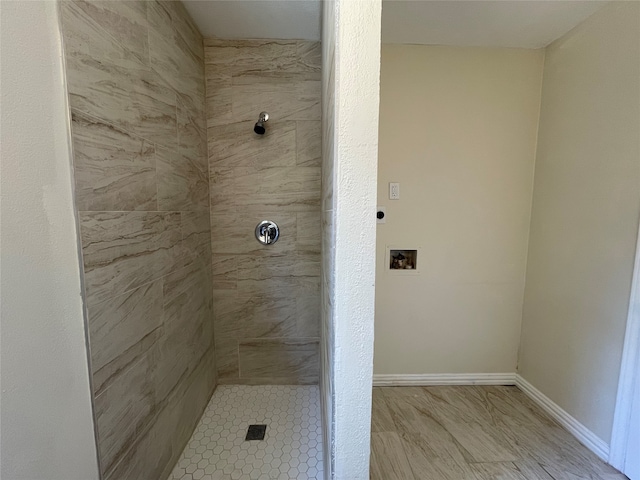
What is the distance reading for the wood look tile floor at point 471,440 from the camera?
4.42 feet

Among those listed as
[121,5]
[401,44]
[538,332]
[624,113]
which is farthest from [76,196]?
[538,332]

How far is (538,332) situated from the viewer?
72.0 inches

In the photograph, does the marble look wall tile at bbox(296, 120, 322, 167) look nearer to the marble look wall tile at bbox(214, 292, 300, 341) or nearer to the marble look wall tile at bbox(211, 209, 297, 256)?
the marble look wall tile at bbox(211, 209, 297, 256)

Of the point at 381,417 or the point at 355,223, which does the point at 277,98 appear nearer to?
the point at 355,223

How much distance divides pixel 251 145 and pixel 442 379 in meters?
2.09

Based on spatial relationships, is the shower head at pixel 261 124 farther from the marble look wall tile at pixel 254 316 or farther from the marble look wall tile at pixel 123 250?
the marble look wall tile at pixel 254 316

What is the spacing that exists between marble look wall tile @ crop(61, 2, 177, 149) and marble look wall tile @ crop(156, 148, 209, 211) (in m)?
0.10

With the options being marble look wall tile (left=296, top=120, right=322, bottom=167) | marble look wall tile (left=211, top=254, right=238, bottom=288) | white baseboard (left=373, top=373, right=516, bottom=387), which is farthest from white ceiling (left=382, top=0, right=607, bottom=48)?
white baseboard (left=373, top=373, right=516, bottom=387)

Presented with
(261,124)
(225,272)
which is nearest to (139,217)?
(225,272)

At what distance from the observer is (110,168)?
3.13 ft

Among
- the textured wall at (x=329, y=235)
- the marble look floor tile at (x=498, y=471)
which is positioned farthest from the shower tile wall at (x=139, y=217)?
the marble look floor tile at (x=498, y=471)

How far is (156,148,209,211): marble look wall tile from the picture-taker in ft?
4.17

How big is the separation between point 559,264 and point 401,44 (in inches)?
65.1

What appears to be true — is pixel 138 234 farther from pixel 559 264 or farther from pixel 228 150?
pixel 559 264
